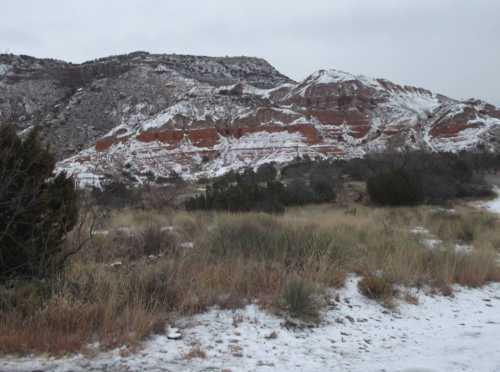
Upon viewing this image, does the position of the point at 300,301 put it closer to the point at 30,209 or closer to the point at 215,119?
the point at 30,209

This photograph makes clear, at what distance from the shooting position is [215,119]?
44.6 m

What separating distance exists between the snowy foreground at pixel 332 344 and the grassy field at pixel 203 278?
18cm

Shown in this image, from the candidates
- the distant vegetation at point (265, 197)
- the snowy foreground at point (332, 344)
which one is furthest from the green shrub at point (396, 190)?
the snowy foreground at point (332, 344)

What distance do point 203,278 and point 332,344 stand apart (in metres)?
1.61

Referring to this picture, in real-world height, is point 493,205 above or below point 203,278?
above

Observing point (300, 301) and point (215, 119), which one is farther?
point (215, 119)

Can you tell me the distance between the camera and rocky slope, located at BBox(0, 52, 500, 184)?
3778cm

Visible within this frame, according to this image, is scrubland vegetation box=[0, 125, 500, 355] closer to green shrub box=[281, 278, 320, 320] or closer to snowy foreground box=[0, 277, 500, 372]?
green shrub box=[281, 278, 320, 320]

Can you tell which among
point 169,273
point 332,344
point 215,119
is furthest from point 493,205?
point 215,119

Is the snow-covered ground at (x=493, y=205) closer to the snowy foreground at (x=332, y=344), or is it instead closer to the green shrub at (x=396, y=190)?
the green shrub at (x=396, y=190)

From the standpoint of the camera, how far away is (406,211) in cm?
1285

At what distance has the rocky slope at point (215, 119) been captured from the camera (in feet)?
124

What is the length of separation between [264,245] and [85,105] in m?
55.7

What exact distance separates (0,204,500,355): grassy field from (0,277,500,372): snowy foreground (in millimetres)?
184
